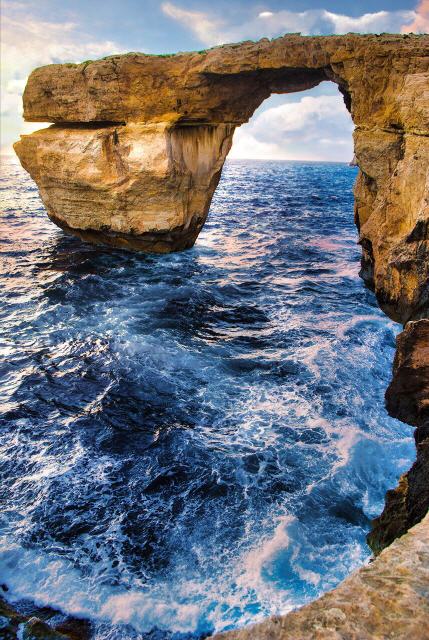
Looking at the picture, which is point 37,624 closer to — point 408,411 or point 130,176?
point 408,411

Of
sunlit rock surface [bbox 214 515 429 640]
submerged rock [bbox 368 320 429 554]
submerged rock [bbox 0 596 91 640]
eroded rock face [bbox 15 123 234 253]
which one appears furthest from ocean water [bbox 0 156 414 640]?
eroded rock face [bbox 15 123 234 253]

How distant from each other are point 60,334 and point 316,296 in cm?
764

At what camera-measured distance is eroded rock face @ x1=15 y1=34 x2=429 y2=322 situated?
9.34 m

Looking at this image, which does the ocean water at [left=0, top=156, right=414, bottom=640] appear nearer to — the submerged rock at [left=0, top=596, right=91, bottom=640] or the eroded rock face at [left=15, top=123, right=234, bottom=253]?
the submerged rock at [left=0, top=596, right=91, bottom=640]

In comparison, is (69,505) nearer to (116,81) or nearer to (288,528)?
(288,528)

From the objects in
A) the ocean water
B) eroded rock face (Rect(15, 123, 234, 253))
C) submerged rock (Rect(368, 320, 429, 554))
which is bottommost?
the ocean water

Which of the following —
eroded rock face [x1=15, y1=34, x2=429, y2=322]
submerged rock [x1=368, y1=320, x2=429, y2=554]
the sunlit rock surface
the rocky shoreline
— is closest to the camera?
the sunlit rock surface

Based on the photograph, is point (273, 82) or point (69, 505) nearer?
point (69, 505)

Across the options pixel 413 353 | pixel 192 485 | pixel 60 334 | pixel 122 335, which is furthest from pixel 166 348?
pixel 413 353

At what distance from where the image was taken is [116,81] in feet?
44.0

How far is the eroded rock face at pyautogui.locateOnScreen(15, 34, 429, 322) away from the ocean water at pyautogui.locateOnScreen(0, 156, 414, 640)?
2.50 m

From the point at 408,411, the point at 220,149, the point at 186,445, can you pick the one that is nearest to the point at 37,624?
the point at 186,445

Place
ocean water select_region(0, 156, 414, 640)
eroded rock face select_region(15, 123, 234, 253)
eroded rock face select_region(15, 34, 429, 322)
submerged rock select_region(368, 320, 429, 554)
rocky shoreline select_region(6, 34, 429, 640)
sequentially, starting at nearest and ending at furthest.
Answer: submerged rock select_region(368, 320, 429, 554) → ocean water select_region(0, 156, 414, 640) → rocky shoreline select_region(6, 34, 429, 640) → eroded rock face select_region(15, 34, 429, 322) → eroded rock face select_region(15, 123, 234, 253)

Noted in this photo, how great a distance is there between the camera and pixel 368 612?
7.22 feet
